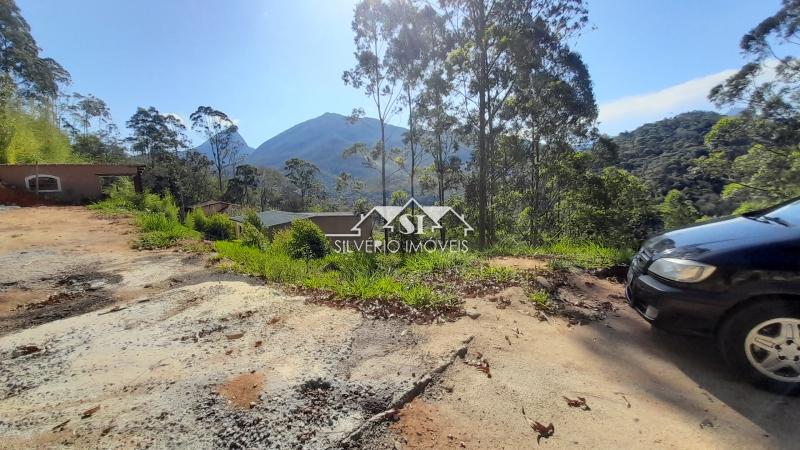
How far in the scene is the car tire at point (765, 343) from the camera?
2133mm

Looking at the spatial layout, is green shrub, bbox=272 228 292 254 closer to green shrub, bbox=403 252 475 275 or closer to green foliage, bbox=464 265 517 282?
green shrub, bbox=403 252 475 275

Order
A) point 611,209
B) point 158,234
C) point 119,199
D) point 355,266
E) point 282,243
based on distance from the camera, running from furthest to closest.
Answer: point 119,199
point 611,209
point 282,243
point 158,234
point 355,266

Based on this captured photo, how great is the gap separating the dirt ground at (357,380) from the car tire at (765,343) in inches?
4.9

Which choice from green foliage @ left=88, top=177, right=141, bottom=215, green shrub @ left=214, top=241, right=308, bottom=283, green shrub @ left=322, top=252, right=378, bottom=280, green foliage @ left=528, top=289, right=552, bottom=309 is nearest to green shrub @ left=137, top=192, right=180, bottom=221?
green foliage @ left=88, top=177, right=141, bottom=215

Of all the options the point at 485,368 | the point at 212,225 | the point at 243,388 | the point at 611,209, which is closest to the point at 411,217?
the point at 485,368

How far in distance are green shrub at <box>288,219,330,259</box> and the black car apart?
7748mm

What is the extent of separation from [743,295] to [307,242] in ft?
28.3

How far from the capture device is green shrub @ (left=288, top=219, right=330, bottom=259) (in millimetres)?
9141

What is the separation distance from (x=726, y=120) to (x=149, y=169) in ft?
146

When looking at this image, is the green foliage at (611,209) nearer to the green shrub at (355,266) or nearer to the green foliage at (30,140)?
the green shrub at (355,266)

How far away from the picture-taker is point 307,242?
947 cm

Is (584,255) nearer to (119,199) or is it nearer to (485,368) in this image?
(485,368)

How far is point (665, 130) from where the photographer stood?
49.5m

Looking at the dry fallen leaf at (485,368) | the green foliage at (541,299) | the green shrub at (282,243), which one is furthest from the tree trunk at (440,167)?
the dry fallen leaf at (485,368)
